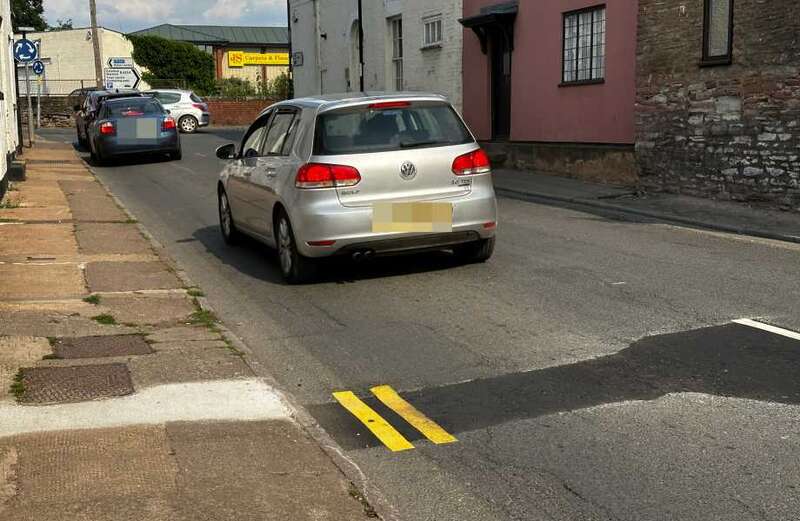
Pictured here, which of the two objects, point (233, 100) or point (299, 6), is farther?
point (233, 100)

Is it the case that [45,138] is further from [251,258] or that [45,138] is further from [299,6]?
[251,258]

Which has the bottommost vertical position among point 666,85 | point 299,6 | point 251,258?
Result: point 251,258

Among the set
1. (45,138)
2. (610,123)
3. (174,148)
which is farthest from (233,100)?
(610,123)

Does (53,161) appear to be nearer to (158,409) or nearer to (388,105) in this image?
(388,105)

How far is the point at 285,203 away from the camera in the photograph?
8891mm

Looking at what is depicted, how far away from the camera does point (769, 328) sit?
675 cm

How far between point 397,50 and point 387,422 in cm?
2332

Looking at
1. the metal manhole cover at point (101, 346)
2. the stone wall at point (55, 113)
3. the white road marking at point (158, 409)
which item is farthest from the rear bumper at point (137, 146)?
the stone wall at point (55, 113)

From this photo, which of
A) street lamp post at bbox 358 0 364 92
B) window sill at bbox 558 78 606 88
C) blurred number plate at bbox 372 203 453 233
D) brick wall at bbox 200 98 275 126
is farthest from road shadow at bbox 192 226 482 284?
brick wall at bbox 200 98 275 126

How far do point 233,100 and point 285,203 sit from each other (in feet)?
139

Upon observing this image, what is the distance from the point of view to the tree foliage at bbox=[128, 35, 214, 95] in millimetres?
61750

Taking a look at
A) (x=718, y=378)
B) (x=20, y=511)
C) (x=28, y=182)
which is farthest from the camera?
(x=28, y=182)

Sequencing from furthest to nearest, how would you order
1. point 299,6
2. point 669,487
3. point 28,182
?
point 299,6 → point 28,182 → point 669,487

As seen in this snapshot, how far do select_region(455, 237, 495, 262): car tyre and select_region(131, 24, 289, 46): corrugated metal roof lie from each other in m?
73.8
